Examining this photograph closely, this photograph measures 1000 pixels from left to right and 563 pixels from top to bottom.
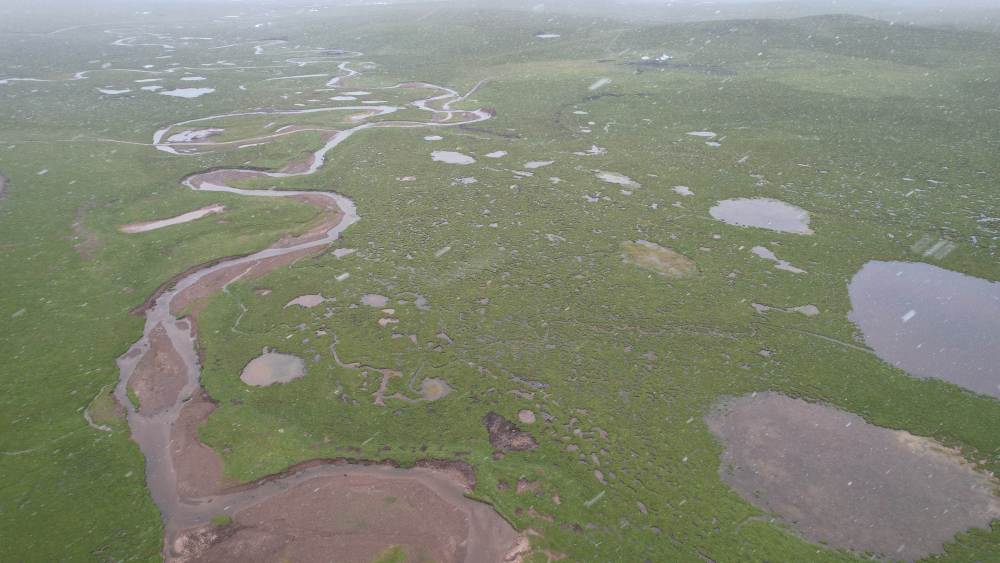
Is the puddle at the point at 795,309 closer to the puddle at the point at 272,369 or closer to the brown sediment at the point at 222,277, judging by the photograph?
the puddle at the point at 272,369

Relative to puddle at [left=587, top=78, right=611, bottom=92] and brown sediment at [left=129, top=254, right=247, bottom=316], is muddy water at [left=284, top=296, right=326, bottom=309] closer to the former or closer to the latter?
brown sediment at [left=129, top=254, right=247, bottom=316]

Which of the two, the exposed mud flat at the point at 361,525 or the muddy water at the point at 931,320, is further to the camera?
the muddy water at the point at 931,320

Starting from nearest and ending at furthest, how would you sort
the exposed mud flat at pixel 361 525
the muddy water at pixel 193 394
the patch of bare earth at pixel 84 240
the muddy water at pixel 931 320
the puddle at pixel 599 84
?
the exposed mud flat at pixel 361 525, the muddy water at pixel 193 394, the muddy water at pixel 931 320, the patch of bare earth at pixel 84 240, the puddle at pixel 599 84

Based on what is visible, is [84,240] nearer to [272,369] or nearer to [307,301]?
[307,301]

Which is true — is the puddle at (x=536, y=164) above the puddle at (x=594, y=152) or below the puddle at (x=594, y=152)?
below

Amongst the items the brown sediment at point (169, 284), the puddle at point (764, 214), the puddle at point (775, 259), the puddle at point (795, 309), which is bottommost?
the brown sediment at point (169, 284)

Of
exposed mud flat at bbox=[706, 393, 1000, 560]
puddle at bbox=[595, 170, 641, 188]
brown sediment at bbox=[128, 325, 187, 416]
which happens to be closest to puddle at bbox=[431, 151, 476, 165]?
puddle at bbox=[595, 170, 641, 188]

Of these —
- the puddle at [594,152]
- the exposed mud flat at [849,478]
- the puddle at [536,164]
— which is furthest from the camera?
the puddle at [594,152]

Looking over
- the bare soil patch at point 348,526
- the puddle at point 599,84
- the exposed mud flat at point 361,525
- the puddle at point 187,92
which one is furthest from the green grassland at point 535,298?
the puddle at point 187,92
